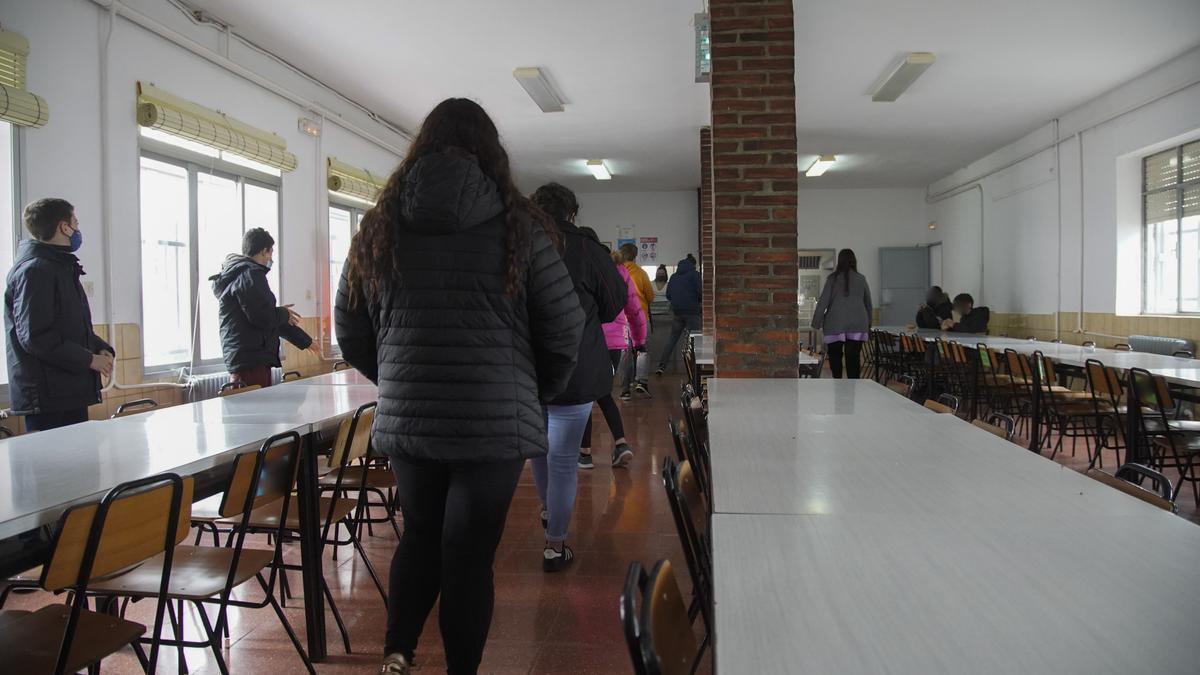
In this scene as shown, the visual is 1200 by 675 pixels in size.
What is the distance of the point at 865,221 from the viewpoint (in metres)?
13.7

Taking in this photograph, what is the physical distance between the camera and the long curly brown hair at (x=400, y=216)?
1.84m

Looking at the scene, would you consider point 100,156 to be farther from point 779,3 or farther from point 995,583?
point 995,583

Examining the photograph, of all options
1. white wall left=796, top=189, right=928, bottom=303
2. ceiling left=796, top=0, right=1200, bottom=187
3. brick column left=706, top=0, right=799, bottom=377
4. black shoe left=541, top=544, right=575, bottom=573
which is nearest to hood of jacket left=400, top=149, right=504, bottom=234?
black shoe left=541, top=544, right=575, bottom=573

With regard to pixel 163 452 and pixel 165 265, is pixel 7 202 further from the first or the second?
pixel 163 452

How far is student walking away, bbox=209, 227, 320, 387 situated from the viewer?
4293 millimetres

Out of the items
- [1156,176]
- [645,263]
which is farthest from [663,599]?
[645,263]

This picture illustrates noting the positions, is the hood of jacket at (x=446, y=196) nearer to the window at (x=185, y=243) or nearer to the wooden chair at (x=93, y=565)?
the wooden chair at (x=93, y=565)

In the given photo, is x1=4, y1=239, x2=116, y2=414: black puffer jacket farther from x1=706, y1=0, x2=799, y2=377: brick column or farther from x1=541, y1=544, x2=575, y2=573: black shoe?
x1=706, y1=0, x2=799, y2=377: brick column

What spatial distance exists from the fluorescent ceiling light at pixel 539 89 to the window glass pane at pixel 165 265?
3035mm

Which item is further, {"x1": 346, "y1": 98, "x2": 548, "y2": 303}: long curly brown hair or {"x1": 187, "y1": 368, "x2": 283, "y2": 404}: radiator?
{"x1": 187, "y1": 368, "x2": 283, "y2": 404}: radiator

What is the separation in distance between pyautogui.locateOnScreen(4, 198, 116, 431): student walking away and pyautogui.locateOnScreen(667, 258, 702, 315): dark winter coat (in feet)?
21.7

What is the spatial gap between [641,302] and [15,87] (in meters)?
5.08

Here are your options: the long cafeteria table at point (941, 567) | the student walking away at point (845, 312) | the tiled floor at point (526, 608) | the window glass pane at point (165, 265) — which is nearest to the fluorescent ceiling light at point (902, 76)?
the student walking away at point (845, 312)

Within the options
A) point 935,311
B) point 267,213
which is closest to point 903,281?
point 935,311
